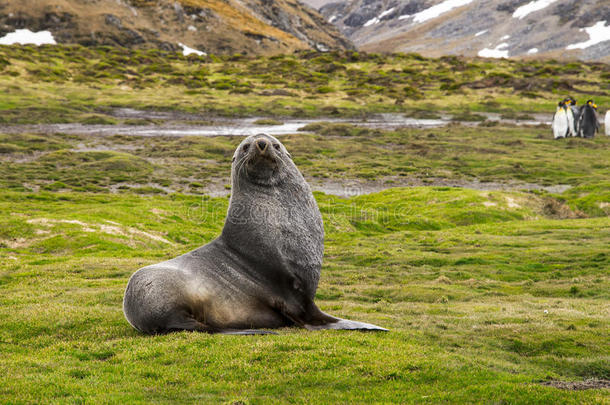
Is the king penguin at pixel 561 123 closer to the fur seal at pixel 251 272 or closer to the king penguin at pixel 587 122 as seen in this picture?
the king penguin at pixel 587 122

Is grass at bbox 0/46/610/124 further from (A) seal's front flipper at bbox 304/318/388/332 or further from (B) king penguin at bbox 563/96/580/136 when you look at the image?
(A) seal's front flipper at bbox 304/318/388/332

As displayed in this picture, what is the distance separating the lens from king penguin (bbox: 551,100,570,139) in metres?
68.0

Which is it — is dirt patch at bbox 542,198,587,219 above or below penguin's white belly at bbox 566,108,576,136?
below

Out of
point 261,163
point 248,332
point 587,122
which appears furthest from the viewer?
point 587,122

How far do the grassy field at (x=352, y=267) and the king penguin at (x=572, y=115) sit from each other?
344 cm

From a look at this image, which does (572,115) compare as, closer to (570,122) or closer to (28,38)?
(570,122)

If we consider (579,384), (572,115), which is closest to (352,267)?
(579,384)

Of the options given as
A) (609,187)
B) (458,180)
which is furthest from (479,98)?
(609,187)

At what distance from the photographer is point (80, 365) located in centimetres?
845

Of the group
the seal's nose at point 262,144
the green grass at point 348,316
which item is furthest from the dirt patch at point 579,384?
the seal's nose at point 262,144

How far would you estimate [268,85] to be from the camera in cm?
11456

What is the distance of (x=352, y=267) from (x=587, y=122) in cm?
5866

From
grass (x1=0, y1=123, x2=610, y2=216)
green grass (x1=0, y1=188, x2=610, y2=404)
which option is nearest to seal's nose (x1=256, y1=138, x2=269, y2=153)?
green grass (x1=0, y1=188, x2=610, y2=404)

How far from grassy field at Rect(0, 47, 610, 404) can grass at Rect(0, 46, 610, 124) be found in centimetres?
1308
